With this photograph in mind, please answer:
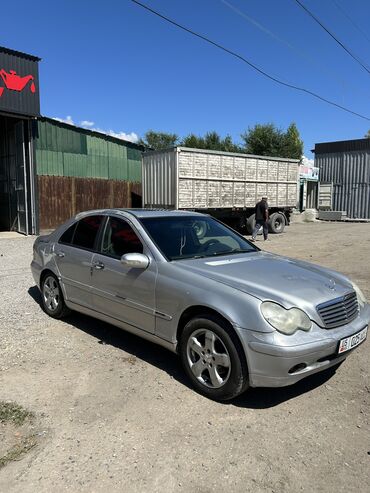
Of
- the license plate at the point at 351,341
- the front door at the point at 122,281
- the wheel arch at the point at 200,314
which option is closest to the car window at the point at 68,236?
the front door at the point at 122,281

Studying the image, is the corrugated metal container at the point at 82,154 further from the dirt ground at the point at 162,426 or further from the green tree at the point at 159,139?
the green tree at the point at 159,139

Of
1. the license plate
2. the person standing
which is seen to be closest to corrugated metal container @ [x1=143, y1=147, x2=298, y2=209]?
the person standing

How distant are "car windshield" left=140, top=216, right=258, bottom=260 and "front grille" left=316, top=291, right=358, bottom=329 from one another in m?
1.35

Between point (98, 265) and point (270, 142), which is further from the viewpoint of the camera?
point (270, 142)

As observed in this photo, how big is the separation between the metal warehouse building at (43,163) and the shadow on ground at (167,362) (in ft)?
39.8

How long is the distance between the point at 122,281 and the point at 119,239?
54cm

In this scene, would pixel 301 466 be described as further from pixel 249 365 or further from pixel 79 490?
pixel 79 490

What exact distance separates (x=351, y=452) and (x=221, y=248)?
95.1 inches

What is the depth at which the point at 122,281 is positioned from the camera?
14.7 feet

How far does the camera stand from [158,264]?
13.7 feet

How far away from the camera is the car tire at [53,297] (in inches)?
224


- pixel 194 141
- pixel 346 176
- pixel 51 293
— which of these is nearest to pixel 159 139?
pixel 194 141

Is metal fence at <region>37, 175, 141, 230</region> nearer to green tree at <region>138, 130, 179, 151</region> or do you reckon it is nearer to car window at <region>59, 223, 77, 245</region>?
car window at <region>59, 223, 77, 245</region>

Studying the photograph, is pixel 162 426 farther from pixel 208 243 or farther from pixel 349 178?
pixel 349 178
